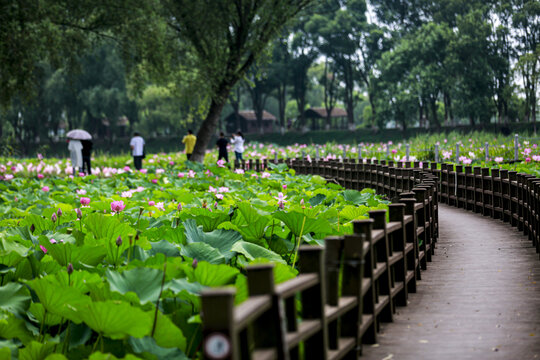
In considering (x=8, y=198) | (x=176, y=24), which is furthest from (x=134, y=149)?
(x=8, y=198)

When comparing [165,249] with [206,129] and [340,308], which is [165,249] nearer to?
[340,308]

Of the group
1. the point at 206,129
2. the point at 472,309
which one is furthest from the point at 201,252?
the point at 206,129

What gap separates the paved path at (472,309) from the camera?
4414 mm

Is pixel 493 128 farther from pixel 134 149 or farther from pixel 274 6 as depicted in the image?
pixel 134 149

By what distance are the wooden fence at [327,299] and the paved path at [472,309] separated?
0.61ft

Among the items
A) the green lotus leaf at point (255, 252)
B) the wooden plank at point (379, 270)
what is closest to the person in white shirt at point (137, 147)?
the wooden plank at point (379, 270)

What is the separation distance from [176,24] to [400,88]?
27230mm

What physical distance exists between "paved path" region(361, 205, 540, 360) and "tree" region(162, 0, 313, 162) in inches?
670

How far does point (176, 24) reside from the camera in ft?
86.4

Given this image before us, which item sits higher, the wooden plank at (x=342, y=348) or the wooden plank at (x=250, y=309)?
the wooden plank at (x=250, y=309)

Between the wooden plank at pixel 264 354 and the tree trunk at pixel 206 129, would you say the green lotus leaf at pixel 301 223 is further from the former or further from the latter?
the tree trunk at pixel 206 129

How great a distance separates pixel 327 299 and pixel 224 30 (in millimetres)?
22839

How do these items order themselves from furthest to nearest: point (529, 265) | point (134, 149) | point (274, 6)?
point (274, 6), point (134, 149), point (529, 265)

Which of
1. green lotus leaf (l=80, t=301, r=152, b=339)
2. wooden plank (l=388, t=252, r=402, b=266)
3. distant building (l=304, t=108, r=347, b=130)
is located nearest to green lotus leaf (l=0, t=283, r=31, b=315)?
green lotus leaf (l=80, t=301, r=152, b=339)
